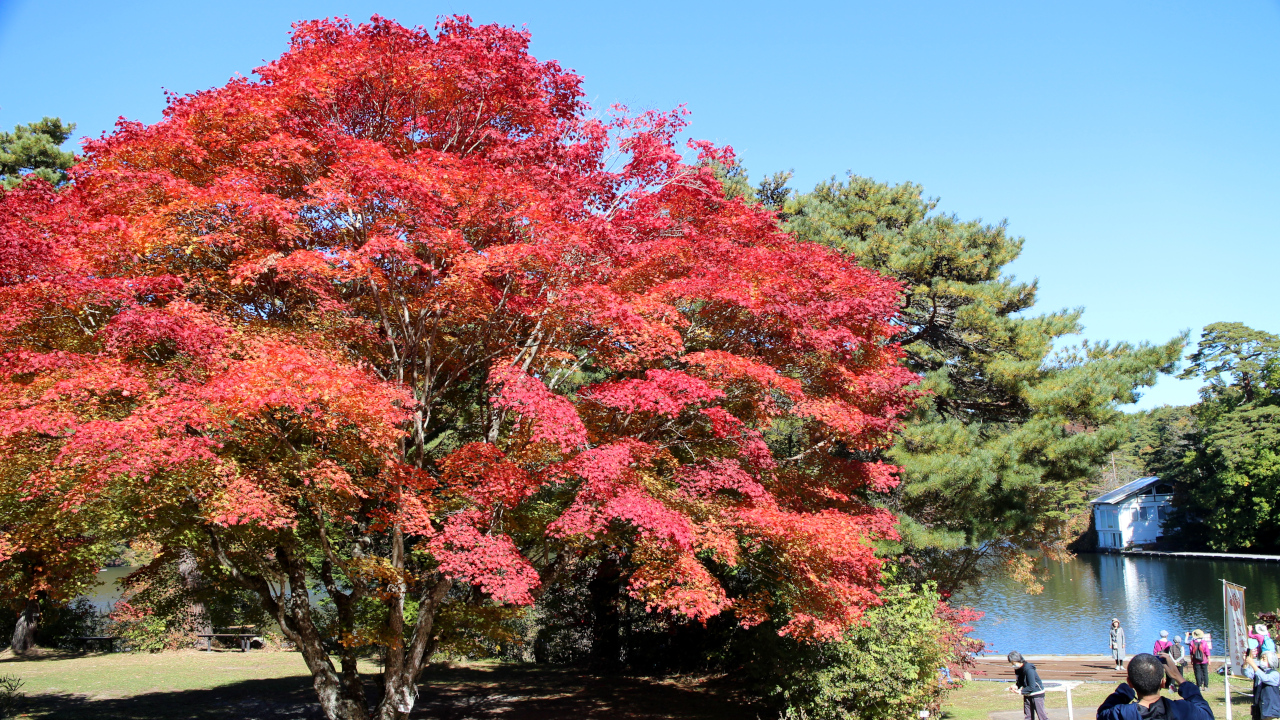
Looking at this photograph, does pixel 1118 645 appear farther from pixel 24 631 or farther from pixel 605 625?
pixel 24 631

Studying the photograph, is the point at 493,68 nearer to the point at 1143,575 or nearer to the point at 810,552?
the point at 810,552

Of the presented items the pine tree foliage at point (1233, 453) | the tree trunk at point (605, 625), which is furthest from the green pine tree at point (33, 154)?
the pine tree foliage at point (1233, 453)

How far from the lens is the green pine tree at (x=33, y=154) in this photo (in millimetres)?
18672

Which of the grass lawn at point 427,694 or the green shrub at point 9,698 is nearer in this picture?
the green shrub at point 9,698

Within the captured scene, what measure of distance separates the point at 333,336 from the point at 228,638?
16.8 metres

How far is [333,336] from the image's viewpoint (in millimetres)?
9344

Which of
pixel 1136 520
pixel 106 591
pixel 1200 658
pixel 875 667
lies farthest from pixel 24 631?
pixel 1136 520

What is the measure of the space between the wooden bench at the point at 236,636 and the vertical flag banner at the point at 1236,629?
21616 millimetres

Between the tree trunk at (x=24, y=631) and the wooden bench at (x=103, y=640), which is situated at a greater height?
the tree trunk at (x=24, y=631)

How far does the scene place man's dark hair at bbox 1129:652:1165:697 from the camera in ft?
13.8

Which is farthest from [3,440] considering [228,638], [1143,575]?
[1143,575]

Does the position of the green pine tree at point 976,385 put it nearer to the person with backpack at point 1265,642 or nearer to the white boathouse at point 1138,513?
the person with backpack at point 1265,642

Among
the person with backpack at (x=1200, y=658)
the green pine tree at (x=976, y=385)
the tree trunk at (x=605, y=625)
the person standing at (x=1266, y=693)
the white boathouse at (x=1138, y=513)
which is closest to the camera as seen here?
the person standing at (x=1266, y=693)

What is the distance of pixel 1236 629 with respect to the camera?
10656mm
